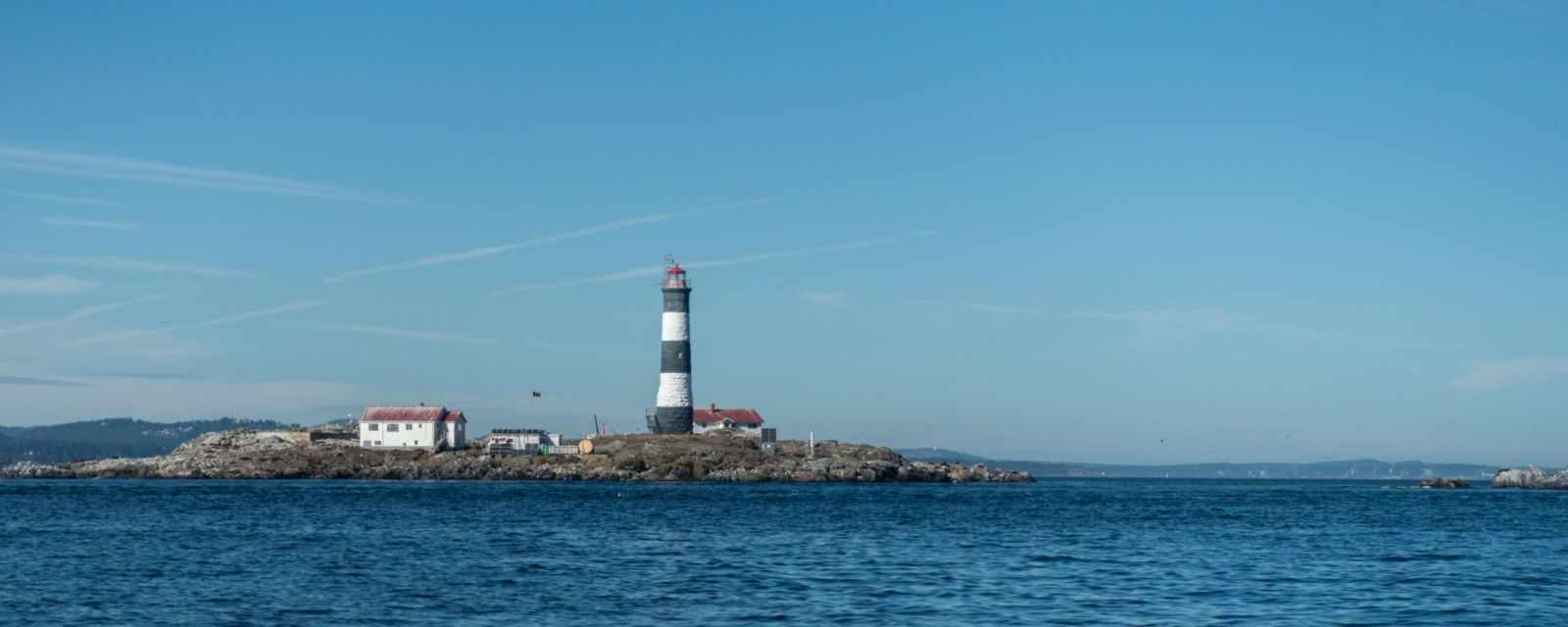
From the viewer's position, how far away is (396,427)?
124 m

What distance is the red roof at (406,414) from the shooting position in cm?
12388

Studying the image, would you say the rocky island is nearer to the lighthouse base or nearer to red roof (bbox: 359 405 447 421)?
the lighthouse base

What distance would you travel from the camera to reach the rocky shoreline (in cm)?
Result: 11288

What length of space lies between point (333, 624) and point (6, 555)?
1818cm

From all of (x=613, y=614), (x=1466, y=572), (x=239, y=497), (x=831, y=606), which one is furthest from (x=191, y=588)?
(x=239, y=497)

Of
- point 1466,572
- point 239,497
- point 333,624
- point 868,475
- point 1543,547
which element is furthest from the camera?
point 868,475

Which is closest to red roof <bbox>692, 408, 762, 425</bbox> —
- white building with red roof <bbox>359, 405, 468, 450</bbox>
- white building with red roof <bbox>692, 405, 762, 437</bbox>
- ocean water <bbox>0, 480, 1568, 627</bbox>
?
white building with red roof <bbox>692, 405, 762, 437</bbox>

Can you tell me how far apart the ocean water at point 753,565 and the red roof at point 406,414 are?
51409 millimetres

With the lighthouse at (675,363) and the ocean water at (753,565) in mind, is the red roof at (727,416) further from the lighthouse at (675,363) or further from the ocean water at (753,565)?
the ocean water at (753,565)

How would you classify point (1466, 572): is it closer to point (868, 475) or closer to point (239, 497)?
point (239, 497)

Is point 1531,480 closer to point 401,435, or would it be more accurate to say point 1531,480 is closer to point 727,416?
point 727,416

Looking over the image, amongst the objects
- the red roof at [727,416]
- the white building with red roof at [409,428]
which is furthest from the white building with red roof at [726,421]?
the white building with red roof at [409,428]

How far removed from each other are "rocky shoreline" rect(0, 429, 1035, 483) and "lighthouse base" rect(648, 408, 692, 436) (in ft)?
2.46

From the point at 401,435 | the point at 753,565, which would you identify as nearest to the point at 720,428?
the point at 401,435
